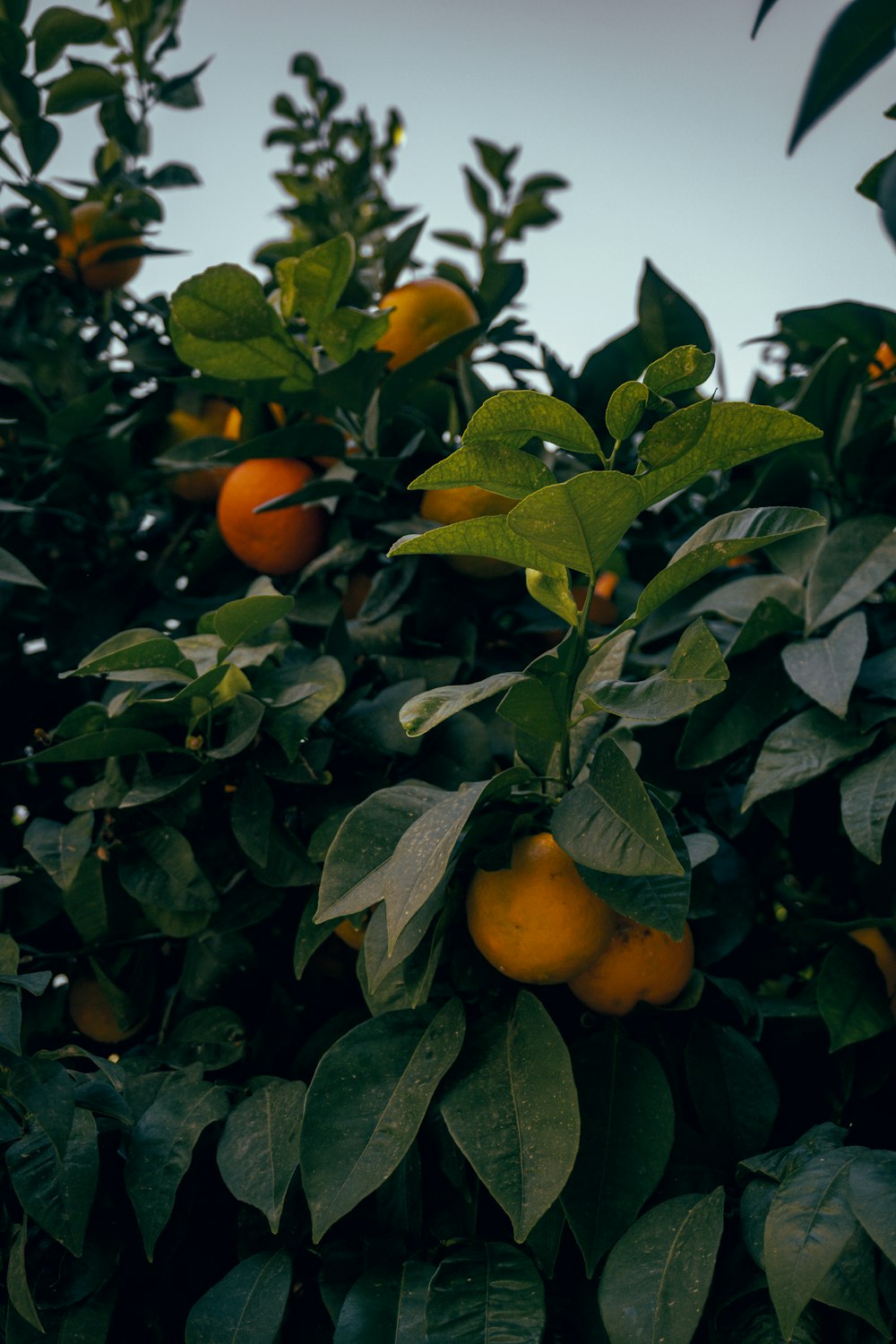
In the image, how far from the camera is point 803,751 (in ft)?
3.08

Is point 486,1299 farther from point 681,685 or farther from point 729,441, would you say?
point 729,441

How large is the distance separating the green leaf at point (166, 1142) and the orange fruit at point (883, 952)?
0.58 metres

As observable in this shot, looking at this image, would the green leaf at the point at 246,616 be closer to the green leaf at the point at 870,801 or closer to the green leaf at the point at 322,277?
the green leaf at the point at 322,277

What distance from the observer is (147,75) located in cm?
179

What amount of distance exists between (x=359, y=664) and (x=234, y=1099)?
49 cm

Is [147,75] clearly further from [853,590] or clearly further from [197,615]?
[853,590]

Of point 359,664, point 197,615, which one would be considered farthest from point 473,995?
point 197,615

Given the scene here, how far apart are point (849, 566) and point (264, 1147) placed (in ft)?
2.53

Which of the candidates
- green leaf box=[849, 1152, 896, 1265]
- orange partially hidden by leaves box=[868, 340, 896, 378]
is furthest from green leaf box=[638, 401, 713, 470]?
orange partially hidden by leaves box=[868, 340, 896, 378]

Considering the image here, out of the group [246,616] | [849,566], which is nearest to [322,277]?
[246,616]

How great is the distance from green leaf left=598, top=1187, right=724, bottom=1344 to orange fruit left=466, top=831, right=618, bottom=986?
0.60 ft

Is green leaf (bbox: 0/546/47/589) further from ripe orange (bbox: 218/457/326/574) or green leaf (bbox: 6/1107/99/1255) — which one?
green leaf (bbox: 6/1107/99/1255)

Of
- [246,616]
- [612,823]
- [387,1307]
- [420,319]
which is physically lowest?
[387,1307]

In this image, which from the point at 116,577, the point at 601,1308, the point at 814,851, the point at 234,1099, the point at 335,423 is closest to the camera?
the point at 601,1308
